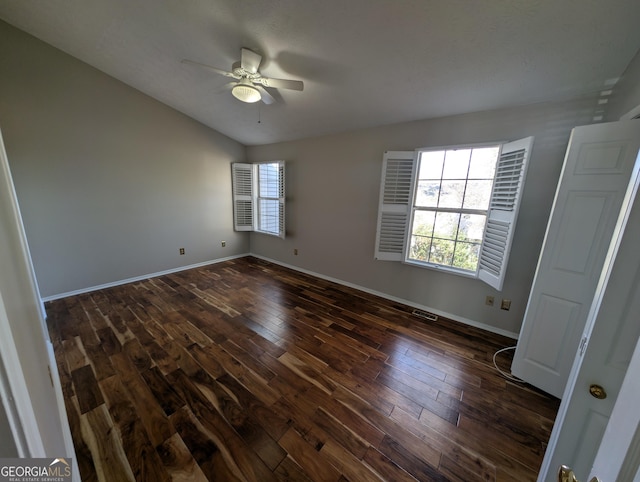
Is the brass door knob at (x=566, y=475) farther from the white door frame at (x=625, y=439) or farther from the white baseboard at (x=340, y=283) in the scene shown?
the white baseboard at (x=340, y=283)

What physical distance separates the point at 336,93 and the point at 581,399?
286cm

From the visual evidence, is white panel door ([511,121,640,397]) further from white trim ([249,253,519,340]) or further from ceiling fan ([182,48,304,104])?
ceiling fan ([182,48,304,104])

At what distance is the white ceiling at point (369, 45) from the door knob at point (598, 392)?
201 cm

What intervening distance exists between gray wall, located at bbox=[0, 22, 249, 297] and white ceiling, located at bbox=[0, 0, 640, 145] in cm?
36

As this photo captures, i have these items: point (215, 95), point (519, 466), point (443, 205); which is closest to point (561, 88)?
point (443, 205)

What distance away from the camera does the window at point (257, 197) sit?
4.54 meters

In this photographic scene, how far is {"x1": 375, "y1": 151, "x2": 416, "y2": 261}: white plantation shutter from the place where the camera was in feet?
9.40

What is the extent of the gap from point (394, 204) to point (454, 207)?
2.26 ft

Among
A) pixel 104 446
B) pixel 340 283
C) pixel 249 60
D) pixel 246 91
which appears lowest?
pixel 104 446

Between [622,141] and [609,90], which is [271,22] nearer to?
[622,141]

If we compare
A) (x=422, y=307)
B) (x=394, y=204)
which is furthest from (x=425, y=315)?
(x=394, y=204)

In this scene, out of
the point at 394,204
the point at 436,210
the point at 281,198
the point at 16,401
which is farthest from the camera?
the point at 281,198

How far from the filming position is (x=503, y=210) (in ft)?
7.27

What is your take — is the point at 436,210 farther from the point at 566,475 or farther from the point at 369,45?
the point at 566,475
